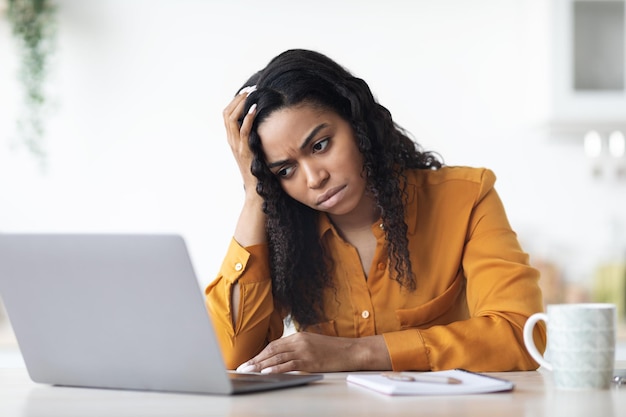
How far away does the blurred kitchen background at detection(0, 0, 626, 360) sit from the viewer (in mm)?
3533

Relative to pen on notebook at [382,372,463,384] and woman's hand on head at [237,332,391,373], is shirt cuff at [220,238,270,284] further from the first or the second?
pen on notebook at [382,372,463,384]

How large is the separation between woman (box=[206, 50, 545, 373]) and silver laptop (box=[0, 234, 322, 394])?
1.61ft

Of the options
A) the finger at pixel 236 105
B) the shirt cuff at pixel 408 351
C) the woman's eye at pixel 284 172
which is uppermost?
the finger at pixel 236 105

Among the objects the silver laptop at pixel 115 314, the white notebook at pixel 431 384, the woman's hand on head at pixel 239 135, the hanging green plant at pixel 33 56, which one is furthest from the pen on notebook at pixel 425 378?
the hanging green plant at pixel 33 56

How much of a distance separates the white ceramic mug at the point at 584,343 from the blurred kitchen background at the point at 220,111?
2451 mm

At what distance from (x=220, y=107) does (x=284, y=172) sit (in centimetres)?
185

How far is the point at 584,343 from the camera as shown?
3.62 feet

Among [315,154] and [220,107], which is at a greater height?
[315,154]

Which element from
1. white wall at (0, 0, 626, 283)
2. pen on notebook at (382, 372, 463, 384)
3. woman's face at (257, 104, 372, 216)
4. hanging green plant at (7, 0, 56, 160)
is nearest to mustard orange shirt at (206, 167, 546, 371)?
woman's face at (257, 104, 372, 216)

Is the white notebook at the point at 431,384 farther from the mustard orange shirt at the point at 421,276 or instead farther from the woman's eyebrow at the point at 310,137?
the woman's eyebrow at the point at 310,137

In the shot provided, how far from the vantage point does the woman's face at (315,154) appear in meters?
1.71

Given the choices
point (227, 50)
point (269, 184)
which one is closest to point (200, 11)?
point (227, 50)

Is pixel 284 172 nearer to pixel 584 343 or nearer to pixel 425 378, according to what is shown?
pixel 425 378

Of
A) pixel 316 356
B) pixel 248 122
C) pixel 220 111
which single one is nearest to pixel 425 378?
pixel 316 356
